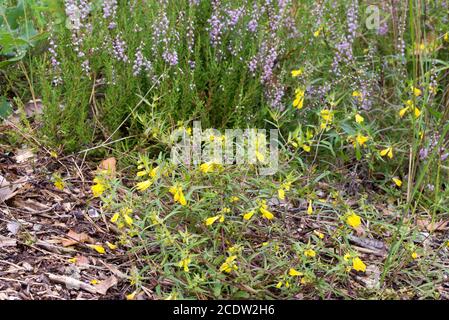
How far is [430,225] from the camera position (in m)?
3.57

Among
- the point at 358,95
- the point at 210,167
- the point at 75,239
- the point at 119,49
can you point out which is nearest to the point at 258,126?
the point at 358,95

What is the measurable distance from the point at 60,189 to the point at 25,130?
0.45 m

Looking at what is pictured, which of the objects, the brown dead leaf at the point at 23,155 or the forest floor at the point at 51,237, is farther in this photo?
the brown dead leaf at the point at 23,155

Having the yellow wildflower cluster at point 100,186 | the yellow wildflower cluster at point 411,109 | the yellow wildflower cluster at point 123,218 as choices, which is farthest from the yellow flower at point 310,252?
the yellow wildflower cluster at point 411,109

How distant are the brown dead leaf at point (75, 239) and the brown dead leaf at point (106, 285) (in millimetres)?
279

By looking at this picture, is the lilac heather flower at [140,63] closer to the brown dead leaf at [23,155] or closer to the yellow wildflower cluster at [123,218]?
the brown dead leaf at [23,155]

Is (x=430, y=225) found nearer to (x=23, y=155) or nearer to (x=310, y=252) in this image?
(x=310, y=252)

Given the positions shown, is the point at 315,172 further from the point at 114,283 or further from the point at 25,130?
the point at 25,130

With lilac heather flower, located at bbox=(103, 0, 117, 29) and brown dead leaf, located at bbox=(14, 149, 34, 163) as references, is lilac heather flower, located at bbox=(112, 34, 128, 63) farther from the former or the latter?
brown dead leaf, located at bbox=(14, 149, 34, 163)

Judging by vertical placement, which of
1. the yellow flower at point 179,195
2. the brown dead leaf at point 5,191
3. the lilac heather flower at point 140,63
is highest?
the lilac heather flower at point 140,63

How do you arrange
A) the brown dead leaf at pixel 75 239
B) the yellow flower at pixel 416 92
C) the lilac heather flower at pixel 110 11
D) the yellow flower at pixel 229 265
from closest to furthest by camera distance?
1. the yellow flower at pixel 229 265
2. the brown dead leaf at pixel 75 239
3. the yellow flower at pixel 416 92
4. the lilac heather flower at pixel 110 11

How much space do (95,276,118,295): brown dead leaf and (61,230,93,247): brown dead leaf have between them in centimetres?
28

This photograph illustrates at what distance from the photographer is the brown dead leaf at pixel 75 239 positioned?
3127mm

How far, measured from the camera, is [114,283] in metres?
2.94
